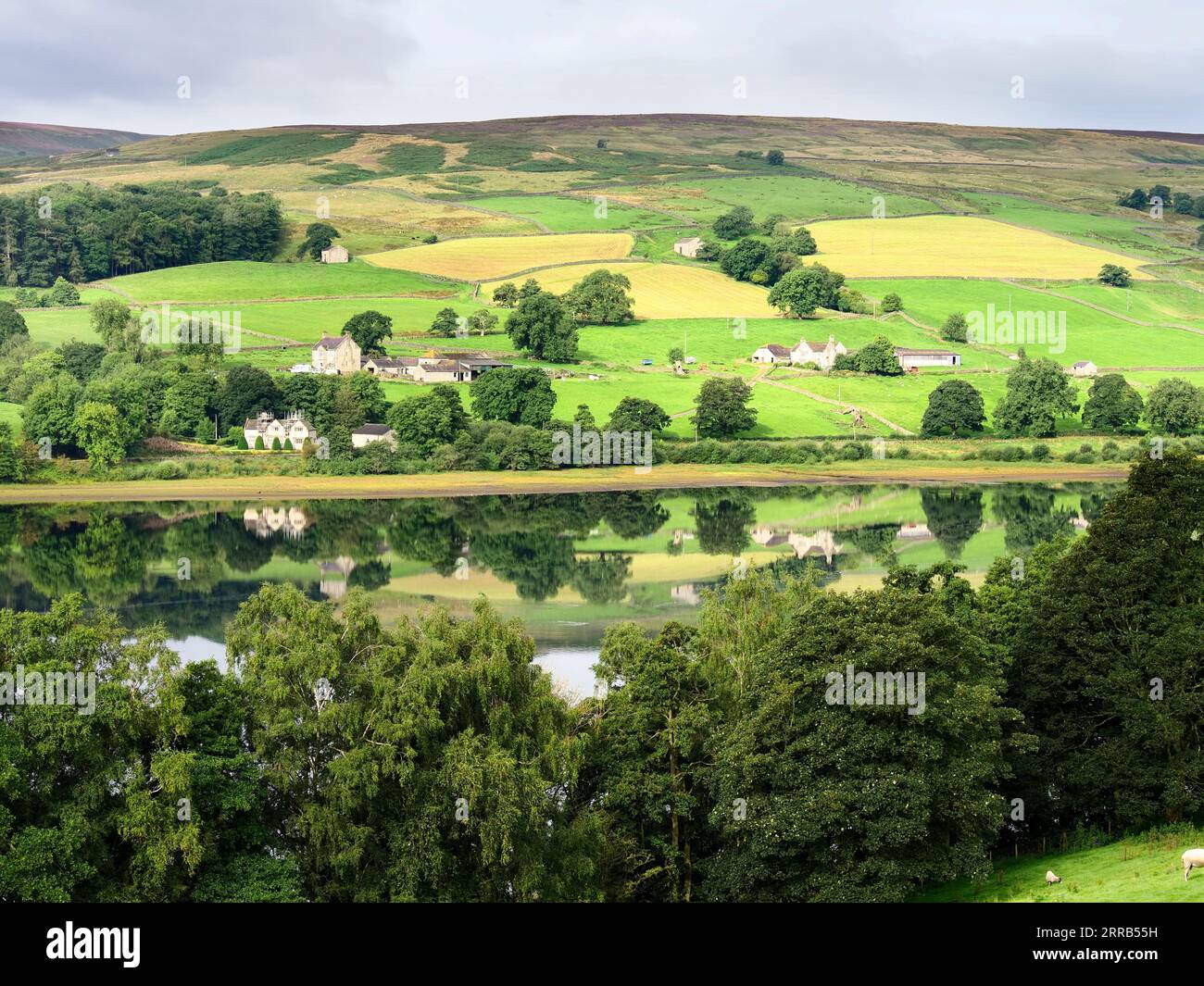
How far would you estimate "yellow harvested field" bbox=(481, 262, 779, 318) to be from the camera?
16412cm

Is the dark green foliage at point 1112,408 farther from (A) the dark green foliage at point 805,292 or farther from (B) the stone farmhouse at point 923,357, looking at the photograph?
(A) the dark green foliage at point 805,292

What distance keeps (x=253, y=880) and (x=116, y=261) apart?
172m

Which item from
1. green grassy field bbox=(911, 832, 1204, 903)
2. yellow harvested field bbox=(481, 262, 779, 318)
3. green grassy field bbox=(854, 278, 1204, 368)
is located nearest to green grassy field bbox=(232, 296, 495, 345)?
yellow harvested field bbox=(481, 262, 779, 318)

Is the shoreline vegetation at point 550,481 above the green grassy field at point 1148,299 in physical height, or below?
below

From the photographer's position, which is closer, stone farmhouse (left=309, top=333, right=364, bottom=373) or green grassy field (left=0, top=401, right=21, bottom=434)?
green grassy field (left=0, top=401, right=21, bottom=434)

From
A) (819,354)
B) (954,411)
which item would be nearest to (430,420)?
(954,411)

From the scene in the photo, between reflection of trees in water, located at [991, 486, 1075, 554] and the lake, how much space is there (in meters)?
0.17

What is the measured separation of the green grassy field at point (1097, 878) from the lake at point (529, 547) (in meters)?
20.0

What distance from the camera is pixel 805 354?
145625 mm

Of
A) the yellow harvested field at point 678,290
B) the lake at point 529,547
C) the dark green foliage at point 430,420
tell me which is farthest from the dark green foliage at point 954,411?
the yellow harvested field at point 678,290

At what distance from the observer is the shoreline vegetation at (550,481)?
10250 cm

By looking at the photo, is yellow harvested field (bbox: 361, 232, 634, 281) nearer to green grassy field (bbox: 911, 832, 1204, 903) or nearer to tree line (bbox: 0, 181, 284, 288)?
tree line (bbox: 0, 181, 284, 288)

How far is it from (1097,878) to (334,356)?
114049 millimetres
